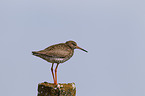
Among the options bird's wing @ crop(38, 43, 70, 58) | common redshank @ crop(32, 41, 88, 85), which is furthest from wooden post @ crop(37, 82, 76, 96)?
bird's wing @ crop(38, 43, 70, 58)

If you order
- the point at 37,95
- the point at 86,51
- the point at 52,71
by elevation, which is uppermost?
the point at 86,51

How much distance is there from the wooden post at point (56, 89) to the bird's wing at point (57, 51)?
643mm

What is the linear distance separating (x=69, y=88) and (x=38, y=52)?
3.33 feet

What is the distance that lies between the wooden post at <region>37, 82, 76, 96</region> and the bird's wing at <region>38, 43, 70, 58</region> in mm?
643

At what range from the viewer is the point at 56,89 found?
673 cm

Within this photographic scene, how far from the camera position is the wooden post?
673cm

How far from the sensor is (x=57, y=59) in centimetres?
684

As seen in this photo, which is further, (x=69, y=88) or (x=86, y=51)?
(x=86, y=51)

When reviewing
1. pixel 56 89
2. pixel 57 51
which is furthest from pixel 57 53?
pixel 56 89

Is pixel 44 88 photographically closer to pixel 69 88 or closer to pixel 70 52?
pixel 69 88

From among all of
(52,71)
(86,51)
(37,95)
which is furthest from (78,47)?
(37,95)

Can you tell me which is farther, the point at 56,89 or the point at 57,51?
the point at 57,51

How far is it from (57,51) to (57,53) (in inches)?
2.2

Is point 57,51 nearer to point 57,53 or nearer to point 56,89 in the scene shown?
point 57,53
